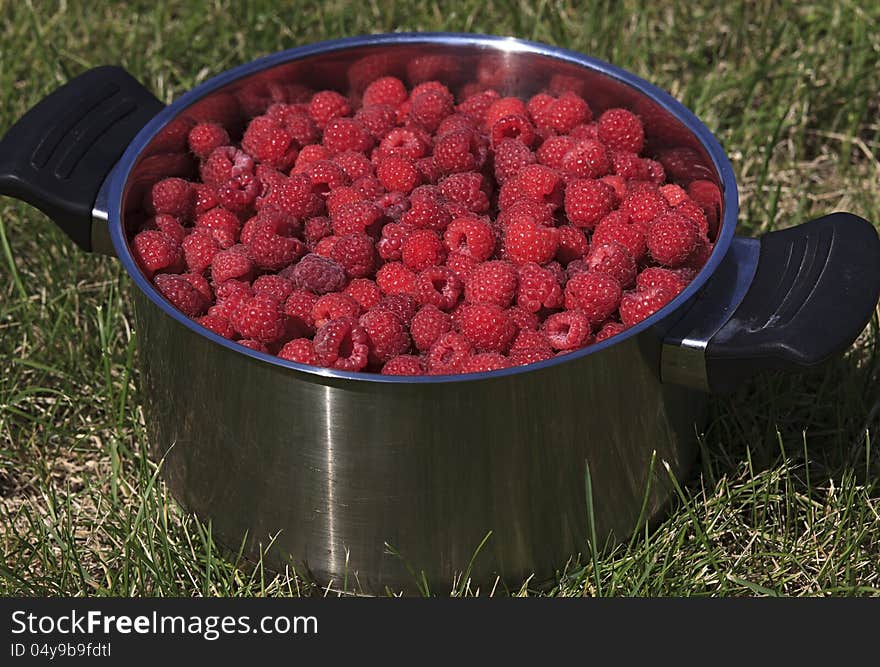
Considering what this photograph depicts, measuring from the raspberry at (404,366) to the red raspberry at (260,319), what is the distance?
152mm

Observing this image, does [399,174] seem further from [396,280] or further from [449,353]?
[449,353]

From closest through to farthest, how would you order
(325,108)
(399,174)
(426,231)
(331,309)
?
(331,309)
(426,231)
(399,174)
(325,108)

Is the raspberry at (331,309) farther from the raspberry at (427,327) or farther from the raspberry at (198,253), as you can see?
the raspberry at (198,253)

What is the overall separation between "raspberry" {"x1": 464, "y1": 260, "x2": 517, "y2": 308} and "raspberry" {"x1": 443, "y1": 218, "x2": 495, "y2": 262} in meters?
0.06

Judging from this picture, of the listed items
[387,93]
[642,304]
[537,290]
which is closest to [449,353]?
[537,290]

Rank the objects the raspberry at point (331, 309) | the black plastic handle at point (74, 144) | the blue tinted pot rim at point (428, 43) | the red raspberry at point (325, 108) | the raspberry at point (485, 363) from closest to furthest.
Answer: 1. the blue tinted pot rim at point (428, 43)
2. the raspberry at point (485, 363)
3. the raspberry at point (331, 309)
4. the black plastic handle at point (74, 144)
5. the red raspberry at point (325, 108)

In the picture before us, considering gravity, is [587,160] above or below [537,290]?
above

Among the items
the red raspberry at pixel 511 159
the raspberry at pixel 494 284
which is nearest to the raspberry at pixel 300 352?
the raspberry at pixel 494 284

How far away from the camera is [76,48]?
8.70ft

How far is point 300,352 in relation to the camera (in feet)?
5.15

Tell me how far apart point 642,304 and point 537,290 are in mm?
136

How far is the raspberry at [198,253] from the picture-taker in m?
1.75

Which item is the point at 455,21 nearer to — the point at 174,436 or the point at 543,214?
the point at 543,214

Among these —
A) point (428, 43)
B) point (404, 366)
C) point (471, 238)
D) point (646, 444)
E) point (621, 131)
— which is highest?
point (428, 43)
